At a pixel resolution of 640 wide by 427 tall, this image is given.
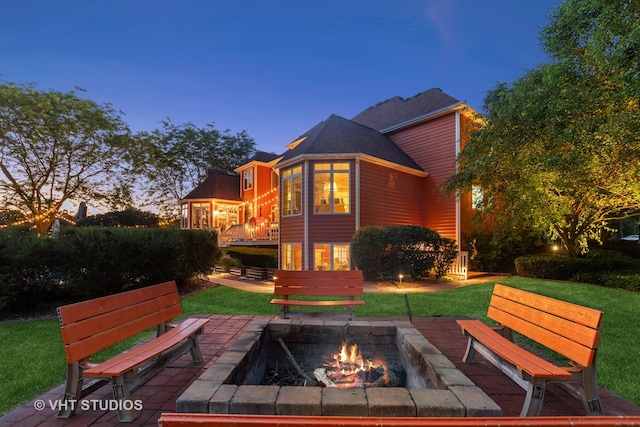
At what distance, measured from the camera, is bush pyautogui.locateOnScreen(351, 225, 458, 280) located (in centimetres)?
1031

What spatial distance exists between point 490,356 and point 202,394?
2637mm

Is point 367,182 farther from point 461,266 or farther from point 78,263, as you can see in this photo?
point 78,263

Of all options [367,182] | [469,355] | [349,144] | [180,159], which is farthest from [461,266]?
[180,159]

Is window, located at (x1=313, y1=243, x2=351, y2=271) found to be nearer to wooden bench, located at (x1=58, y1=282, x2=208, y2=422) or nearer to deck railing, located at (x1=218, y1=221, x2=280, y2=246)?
deck railing, located at (x1=218, y1=221, x2=280, y2=246)

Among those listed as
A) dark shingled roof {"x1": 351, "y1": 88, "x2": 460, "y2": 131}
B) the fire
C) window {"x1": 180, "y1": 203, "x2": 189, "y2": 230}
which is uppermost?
dark shingled roof {"x1": 351, "y1": 88, "x2": 460, "y2": 131}

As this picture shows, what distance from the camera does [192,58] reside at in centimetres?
2466

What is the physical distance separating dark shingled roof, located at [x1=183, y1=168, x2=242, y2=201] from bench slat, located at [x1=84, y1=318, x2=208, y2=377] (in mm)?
22358

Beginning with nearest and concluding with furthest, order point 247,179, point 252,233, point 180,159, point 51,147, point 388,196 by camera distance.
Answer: point 388,196
point 51,147
point 252,233
point 247,179
point 180,159

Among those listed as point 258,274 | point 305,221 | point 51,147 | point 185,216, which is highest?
point 51,147

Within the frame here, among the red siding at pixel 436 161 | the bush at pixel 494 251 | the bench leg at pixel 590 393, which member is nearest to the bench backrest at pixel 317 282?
the bench leg at pixel 590 393

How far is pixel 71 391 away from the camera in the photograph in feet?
Result: 7.74

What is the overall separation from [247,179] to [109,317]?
73.8 feet

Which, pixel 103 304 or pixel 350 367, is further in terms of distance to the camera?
pixel 350 367

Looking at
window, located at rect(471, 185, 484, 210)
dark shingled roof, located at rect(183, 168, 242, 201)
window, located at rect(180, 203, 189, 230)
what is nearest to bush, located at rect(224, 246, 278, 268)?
dark shingled roof, located at rect(183, 168, 242, 201)
